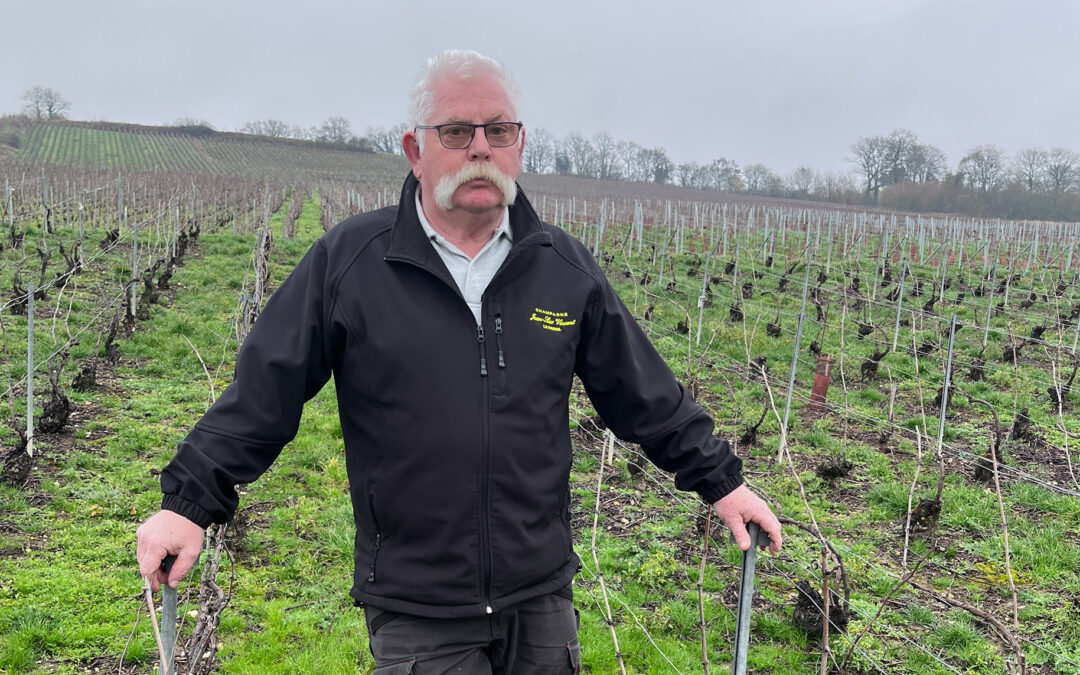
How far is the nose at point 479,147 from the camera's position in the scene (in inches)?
65.9

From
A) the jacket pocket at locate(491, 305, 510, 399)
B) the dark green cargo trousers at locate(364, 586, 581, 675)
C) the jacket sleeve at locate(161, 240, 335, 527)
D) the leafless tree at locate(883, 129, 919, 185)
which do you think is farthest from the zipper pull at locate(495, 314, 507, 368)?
the leafless tree at locate(883, 129, 919, 185)

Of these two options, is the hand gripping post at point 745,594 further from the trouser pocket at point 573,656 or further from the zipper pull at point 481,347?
the zipper pull at point 481,347

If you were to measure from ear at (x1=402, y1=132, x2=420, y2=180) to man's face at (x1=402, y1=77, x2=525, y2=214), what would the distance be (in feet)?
0.22

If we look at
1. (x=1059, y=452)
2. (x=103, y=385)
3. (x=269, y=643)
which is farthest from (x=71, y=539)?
(x=1059, y=452)

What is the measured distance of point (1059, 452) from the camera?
21.4 ft

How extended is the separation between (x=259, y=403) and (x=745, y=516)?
3.59ft

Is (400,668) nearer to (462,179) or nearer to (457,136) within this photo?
(462,179)

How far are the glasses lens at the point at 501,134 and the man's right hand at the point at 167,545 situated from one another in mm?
1006

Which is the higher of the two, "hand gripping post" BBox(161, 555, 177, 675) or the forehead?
the forehead

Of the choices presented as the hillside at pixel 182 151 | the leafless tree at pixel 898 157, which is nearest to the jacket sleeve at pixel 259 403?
the hillside at pixel 182 151

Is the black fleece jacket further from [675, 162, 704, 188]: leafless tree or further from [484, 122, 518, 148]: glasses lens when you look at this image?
[675, 162, 704, 188]: leafless tree

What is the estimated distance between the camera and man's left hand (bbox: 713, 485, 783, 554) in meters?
1.72

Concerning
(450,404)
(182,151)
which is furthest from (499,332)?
(182,151)

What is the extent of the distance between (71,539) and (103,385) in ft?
9.99
